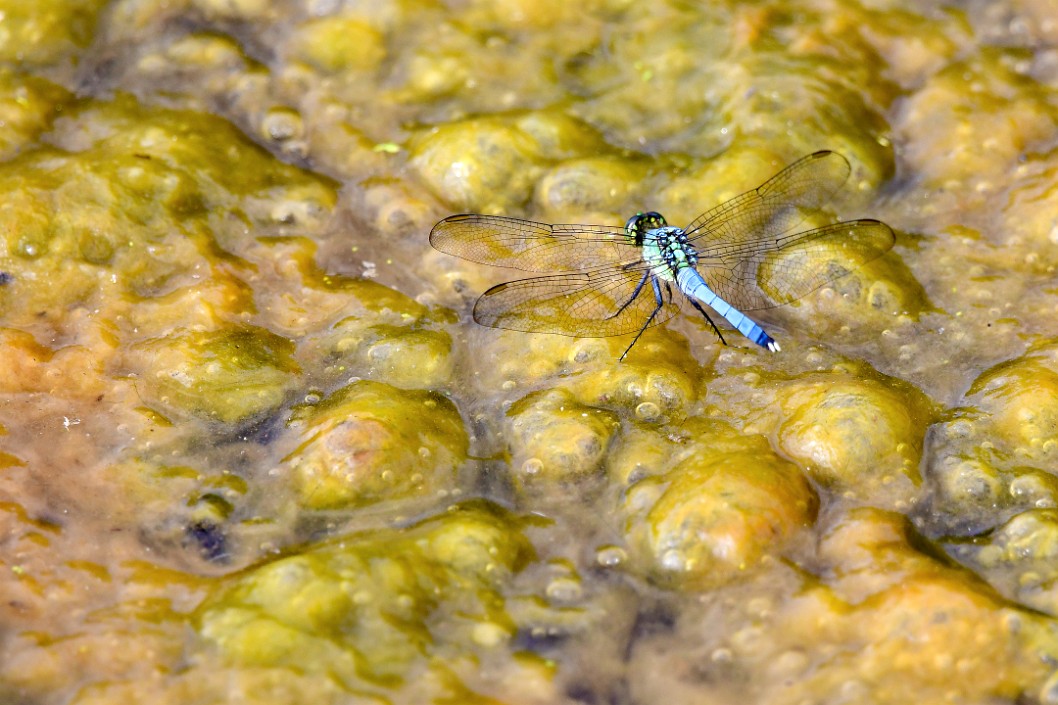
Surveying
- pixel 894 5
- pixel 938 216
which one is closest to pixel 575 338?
pixel 938 216

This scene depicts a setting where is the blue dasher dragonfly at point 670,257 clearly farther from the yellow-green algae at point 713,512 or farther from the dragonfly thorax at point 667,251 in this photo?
the yellow-green algae at point 713,512

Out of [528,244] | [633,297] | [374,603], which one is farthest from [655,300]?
[374,603]

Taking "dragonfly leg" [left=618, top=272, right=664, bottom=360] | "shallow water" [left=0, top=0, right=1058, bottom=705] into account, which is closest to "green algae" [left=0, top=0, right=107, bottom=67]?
"shallow water" [left=0, top=0, right=1058, bottom=705]

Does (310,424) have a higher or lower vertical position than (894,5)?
lower

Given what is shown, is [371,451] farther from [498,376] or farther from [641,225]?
[641,225]

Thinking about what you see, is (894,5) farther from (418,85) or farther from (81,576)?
(81,576)

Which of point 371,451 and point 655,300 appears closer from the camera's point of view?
point 371,451

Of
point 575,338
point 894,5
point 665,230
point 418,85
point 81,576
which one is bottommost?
point 81,576
